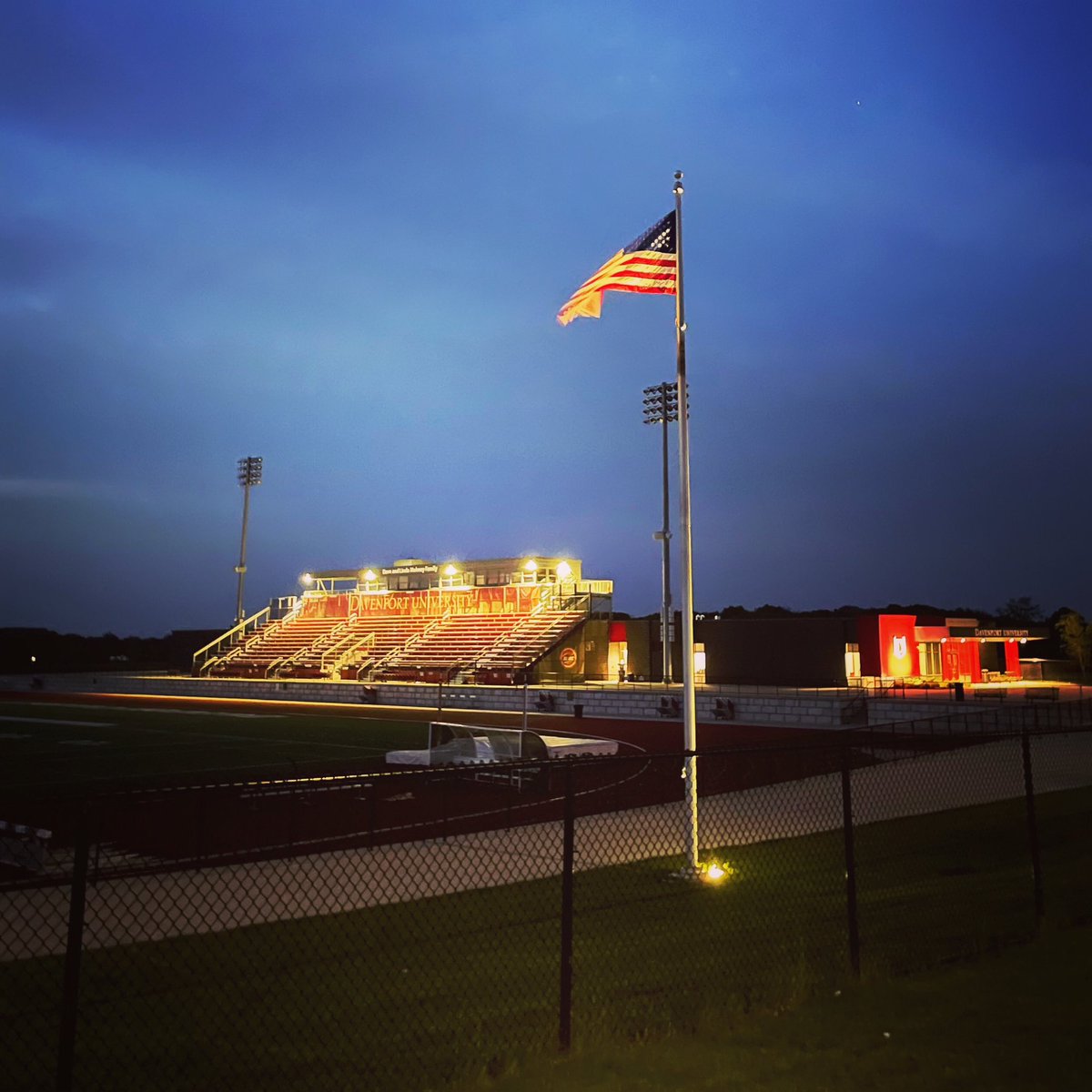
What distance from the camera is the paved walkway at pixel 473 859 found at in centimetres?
978

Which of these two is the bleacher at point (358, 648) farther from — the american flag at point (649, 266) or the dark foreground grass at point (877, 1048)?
the dark foreground grass at point (877, 1048)

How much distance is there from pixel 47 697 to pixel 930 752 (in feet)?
170

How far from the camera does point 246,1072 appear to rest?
5.91 m

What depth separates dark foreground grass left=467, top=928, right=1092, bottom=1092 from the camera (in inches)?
218

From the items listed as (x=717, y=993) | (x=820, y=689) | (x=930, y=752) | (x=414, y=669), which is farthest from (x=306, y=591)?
(x=717, y=993)

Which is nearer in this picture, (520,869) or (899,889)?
(899,889)

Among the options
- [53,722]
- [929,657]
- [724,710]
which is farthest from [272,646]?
[929,657]

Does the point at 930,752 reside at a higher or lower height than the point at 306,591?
lower

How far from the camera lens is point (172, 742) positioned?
30.9 meters

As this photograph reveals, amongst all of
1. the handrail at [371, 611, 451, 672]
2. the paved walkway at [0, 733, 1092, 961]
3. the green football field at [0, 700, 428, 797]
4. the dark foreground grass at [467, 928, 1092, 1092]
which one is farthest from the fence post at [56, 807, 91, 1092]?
the handrail at [371, 611, 451, 672]

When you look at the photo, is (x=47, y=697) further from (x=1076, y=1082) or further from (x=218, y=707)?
(x=1076, y=1082)

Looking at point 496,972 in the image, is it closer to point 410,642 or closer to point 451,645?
point 451,645

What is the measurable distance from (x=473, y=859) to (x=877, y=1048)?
757 centimetres

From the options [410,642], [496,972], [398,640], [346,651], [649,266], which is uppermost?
[649,266]
